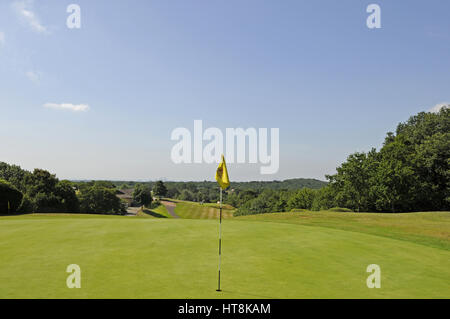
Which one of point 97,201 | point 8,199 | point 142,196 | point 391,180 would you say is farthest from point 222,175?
point 142,196

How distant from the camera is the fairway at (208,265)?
563 cm

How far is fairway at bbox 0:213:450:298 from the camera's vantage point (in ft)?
18.5

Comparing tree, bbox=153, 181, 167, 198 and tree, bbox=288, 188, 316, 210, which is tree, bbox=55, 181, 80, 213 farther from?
tree, bbox=153, 181, 167, 198

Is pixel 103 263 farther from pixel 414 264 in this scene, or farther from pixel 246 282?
pixel 414 264

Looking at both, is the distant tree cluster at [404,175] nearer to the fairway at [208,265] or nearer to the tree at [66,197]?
the fairway at [208,265]

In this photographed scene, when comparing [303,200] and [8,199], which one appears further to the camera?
[303,200]

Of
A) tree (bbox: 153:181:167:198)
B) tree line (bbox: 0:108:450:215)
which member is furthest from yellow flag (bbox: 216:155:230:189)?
tree (bbox: 153:181:167:198)

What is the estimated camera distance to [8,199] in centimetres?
2861

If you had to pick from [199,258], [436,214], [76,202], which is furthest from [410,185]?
[76,202]

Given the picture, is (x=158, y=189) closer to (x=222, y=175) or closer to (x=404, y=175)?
(x=404, y=175)

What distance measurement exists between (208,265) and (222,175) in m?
2.41

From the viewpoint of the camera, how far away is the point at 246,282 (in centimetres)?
618

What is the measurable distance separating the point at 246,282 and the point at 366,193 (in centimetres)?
4573

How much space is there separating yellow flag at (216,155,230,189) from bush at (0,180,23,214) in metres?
30.5
